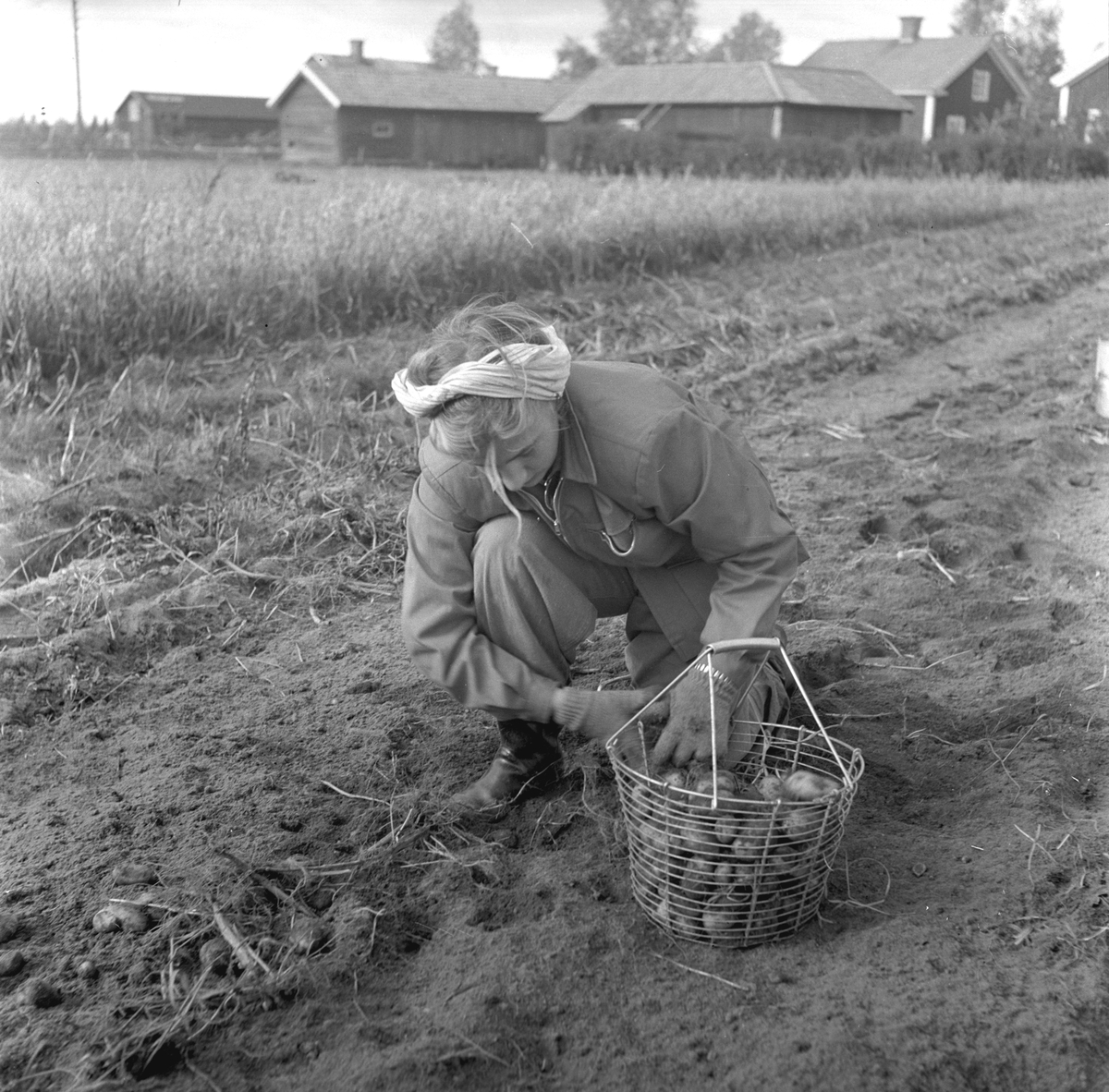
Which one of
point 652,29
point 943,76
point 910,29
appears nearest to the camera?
Result: point 943,76

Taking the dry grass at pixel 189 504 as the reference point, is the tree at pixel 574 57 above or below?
above

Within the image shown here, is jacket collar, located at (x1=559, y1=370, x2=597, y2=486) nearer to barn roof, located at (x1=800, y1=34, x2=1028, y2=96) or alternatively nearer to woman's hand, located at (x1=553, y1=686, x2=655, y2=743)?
woman's hand, located at (x1=553, y1=686, x2=655, y2=743)

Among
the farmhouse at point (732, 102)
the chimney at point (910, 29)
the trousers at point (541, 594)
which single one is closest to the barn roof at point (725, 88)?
the farmhouse at point (732, 102)

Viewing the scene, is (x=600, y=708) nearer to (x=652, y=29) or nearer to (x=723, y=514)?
(x=723, y=514)

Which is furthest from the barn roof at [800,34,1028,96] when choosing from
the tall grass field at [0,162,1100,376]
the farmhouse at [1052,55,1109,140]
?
the tall grass field at [0,162,1100,376]

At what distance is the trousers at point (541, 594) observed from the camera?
256 centimetres

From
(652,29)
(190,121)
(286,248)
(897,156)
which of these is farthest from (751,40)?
(286,248)

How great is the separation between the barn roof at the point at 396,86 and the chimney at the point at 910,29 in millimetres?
16429

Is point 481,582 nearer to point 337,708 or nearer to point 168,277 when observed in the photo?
point 337,708

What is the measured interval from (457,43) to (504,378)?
42.6 meters

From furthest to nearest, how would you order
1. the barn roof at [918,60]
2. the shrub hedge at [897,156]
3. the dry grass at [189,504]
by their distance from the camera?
the barn roof at [918,60] < the shrub hedge at [897,156] < the dry grass at [189,504]

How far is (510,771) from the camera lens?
278cm

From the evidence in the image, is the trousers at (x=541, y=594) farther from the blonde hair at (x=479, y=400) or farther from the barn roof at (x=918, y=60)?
the barn roof at (x=918, y=60)

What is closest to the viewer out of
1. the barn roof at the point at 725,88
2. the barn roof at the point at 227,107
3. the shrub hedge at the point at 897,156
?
the barn roof at the point at 227,107
